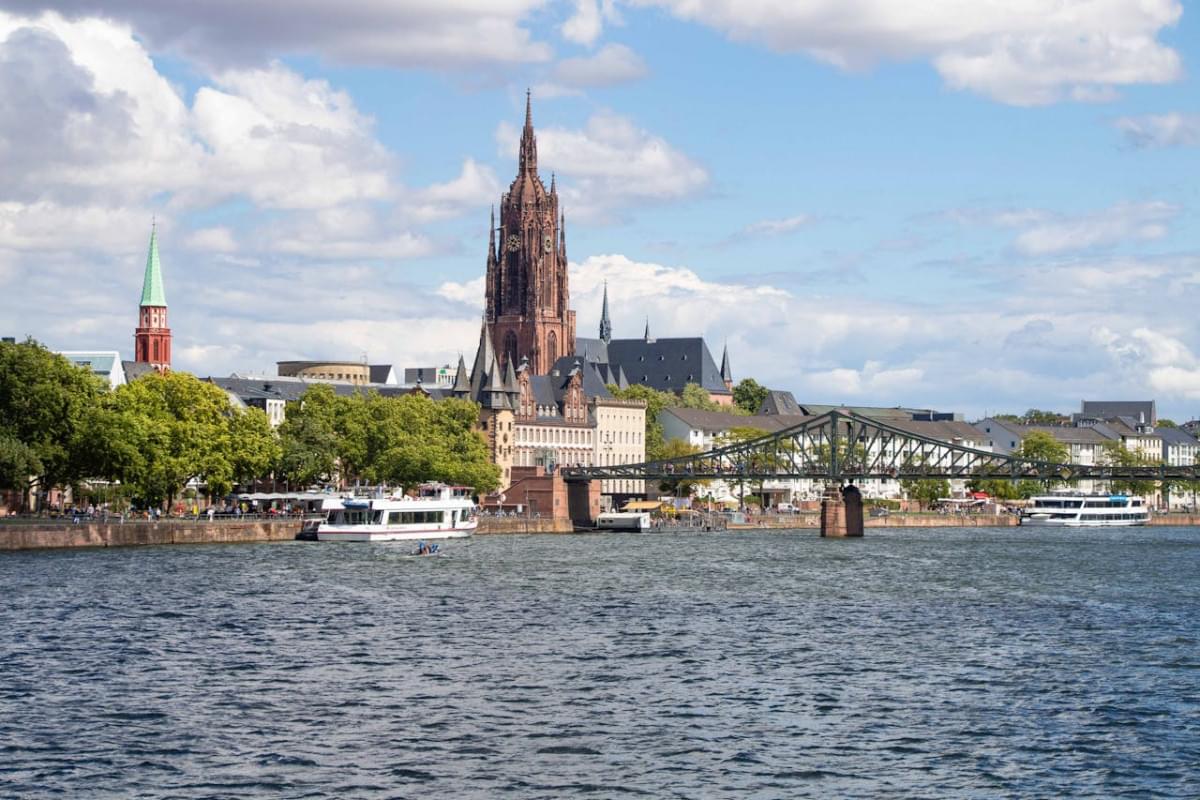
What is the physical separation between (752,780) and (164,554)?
72655 mm

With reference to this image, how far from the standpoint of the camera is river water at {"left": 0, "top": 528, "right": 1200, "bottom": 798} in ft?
136

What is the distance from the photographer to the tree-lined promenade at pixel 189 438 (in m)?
120

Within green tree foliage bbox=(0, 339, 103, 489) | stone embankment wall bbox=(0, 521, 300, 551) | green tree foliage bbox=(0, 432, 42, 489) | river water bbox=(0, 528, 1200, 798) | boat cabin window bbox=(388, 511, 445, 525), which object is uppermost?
green tree foliage bbox=(0, 339, 103, 489)

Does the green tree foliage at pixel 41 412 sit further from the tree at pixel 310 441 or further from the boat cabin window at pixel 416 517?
the tree at pixel 310 441

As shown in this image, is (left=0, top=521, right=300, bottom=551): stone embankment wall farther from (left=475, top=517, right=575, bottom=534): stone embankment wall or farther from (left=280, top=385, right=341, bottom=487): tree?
(left=280, top=385, right=341, bottom=487): tree

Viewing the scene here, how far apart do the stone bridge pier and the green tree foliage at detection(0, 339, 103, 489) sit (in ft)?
227

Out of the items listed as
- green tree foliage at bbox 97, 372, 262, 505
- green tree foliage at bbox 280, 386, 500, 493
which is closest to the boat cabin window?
green tree foliage at bbox 97, 372, 262, 505

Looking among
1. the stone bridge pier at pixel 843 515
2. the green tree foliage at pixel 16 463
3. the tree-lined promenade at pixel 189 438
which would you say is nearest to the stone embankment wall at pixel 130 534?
the green tree foliage at pixel 16 463

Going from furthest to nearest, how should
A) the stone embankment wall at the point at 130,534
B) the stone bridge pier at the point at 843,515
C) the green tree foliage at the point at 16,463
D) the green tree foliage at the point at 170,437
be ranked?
the stone bridge pier at the point at 843,515
the green tree foliage at the point at 170,437
the green tree foliage at the point at 16,463
the stone embankment wall at the point at 130,534

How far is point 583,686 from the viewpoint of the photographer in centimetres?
5412

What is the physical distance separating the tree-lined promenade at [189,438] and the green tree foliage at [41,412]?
0.25ft

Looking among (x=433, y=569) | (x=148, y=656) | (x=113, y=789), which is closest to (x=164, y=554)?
(x=433, y=569)

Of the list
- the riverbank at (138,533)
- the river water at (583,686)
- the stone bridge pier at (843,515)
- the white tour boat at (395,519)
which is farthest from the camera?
the stone bridge pier at (843,515)

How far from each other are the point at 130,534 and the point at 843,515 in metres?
72.1
